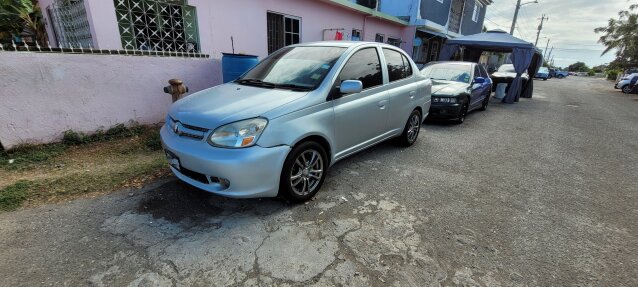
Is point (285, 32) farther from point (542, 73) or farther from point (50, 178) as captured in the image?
point (542, 73)

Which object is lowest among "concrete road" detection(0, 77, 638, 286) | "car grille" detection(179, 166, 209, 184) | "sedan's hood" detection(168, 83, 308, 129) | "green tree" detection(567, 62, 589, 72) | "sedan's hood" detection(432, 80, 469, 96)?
"green tree" detection(567, 62, 589, 72)

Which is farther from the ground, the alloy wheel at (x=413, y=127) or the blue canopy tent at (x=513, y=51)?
the blue canopy tent at (x=513, y=51)

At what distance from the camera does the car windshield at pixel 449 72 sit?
7675mm

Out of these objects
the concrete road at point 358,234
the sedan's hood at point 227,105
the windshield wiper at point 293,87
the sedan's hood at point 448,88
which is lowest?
the concrete road at point 358,234

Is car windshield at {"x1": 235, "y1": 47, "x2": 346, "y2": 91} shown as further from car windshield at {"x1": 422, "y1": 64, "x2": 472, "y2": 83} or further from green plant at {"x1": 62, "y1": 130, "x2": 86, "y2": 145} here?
car windshield at {"x1": 422, "y1": 64, "x2": 472, "y2": 83}

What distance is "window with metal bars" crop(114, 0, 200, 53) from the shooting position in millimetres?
5172

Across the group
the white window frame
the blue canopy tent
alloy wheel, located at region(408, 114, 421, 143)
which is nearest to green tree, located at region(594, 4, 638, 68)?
the white window frame

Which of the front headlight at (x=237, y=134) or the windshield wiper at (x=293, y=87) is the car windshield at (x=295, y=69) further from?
the front headlight at (x=237, y=134)

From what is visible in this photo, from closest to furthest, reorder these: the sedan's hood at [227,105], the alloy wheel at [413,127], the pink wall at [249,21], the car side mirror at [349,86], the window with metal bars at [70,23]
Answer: the sedan's hood at [227,105] < the car side mirror at [349,86] < the alloy wheel at [413,127] < the window with metal bars at [70,23] < the pink wall at [249,21]

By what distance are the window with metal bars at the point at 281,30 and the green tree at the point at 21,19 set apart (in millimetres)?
4858

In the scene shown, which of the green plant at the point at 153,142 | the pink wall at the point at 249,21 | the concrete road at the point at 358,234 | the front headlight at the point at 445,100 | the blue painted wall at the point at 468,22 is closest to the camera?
the concrete road at the point at 358,234

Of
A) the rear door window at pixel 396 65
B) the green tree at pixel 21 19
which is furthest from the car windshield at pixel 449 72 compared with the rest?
the green tree at pixel 21 19

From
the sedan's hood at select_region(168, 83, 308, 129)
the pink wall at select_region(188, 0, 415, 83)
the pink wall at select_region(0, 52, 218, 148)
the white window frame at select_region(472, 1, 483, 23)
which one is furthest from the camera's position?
the white window frame at select_region(472, 1, 483, 23)

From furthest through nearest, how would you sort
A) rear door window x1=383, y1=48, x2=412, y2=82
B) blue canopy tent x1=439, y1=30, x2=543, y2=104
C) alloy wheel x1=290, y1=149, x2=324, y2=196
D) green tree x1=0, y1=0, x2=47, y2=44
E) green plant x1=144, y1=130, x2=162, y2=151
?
blue canopy tent x1=439, y1=30, x2=543, y2=104 → green tree x1=0, y1=0, x2=47, y2=44 → green plant x1=144, y1=130, x2=162, y2=151 → rear door window x1=383, y1=48, x2=412, y2=82 → alloy wheel x1=290, y1=149, x2=324, y2=196
